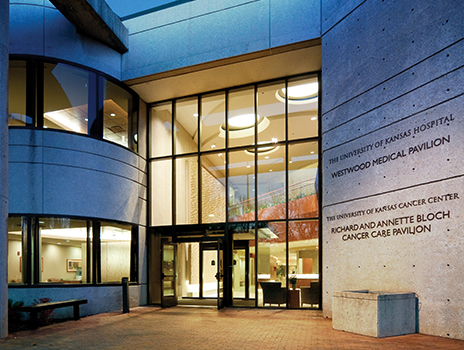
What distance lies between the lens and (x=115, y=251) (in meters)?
12.6

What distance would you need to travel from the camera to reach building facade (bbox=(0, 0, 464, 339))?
26.8 ft

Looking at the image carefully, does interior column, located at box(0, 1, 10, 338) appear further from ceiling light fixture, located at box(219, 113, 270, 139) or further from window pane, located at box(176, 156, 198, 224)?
ceiling light fixture, located at box(219, 113, 270, 139)

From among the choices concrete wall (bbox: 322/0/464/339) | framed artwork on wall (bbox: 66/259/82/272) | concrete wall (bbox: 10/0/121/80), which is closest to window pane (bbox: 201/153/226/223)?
concrete wall (bbox: 322/0/464/339)

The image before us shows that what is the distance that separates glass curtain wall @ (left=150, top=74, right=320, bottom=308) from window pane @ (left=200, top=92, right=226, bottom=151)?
37mm

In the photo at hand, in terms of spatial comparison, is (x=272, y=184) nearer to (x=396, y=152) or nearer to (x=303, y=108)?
(x=303, y=108)

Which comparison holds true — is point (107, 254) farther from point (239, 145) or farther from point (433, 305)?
point (433, 305)

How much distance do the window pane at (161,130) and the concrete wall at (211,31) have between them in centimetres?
214

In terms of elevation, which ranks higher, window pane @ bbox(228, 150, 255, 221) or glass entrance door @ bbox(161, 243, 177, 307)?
window pane @ bbox(228, 150, 255, 221)

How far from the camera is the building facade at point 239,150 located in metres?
8.17

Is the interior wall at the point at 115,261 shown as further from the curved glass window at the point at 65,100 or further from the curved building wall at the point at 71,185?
the curved glass window at the point at 65,100

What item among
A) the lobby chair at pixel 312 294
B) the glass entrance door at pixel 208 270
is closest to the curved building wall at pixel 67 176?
the glass entrance door at pixel 208 270

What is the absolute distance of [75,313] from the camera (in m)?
10.5

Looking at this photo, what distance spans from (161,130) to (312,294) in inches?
320

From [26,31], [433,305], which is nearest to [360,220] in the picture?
[433,305]
